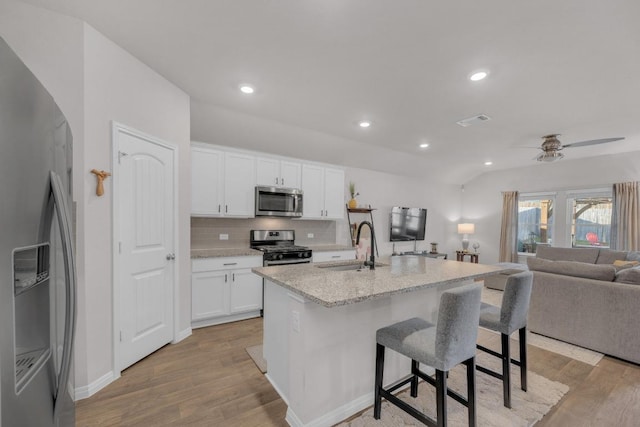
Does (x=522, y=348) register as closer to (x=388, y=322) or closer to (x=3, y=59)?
(x=388, y=322)

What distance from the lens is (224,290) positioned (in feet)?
11.5

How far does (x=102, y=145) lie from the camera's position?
2.19 m

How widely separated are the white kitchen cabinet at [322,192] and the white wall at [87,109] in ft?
8.72

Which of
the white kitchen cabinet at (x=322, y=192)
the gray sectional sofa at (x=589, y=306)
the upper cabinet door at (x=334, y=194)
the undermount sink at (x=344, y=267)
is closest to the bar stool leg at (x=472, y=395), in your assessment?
the undermount sink at (x=344, y=267)

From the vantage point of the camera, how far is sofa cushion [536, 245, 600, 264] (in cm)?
464

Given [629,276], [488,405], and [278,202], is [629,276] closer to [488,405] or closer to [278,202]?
[488,405]

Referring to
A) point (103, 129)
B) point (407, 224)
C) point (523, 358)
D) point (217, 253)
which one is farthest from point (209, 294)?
point (407, 224)

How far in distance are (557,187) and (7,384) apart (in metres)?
8.04

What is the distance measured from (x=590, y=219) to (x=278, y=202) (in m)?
6.38

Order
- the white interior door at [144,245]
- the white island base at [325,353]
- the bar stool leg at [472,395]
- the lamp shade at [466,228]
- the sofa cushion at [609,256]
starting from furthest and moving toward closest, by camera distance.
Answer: the lamp shade at [466,228] → the sofa cushion at [609,256] → the white interior door at [144,245] → the white island base at [325,353] → the bar stool leg at [472,395]

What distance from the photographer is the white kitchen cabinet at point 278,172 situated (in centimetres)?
414

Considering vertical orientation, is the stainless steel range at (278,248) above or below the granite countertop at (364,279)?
below

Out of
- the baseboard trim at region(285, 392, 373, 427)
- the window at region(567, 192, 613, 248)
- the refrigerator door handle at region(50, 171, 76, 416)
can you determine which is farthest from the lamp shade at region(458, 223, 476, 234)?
the refrigerator door handle at region(50, 171, 76, 416)

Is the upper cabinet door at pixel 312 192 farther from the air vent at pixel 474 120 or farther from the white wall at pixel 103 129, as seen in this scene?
the white wall at pixel 103 129
